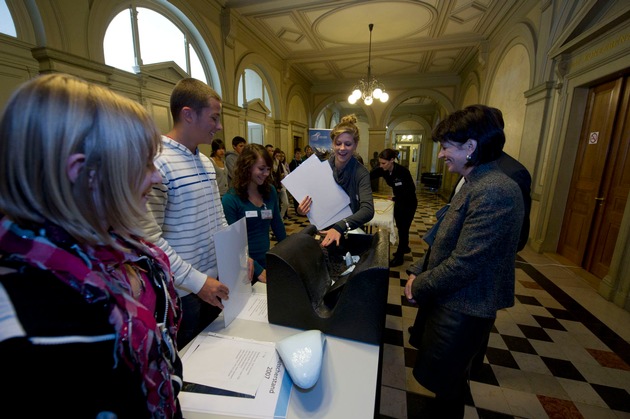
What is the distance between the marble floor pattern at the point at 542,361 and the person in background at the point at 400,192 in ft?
2.70

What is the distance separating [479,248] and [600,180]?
11.5ft

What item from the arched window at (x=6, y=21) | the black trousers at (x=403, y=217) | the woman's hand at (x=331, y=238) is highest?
the arched window at (x=6, y=21)

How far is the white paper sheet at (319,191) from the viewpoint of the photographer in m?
1.47

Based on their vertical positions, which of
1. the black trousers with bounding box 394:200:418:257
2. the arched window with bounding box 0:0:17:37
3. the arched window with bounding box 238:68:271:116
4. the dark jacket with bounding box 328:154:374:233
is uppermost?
the arched window with bounding box 238:68:271:116

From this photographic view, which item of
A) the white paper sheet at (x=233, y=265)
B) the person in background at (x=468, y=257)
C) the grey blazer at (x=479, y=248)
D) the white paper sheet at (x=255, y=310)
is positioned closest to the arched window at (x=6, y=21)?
the white paper sheet at (x=233, y=265)

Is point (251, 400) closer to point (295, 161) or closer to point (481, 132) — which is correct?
point (481, 132)

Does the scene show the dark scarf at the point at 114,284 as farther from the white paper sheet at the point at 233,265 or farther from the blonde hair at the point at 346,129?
Answer: the blonde hair at the point at 346,129

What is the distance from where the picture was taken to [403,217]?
352 centimetres

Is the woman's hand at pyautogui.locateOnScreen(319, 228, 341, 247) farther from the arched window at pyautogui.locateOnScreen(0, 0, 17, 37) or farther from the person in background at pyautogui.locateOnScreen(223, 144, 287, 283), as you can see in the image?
the arched window at pyautogui.locateOnScreen(0, 0, 17, 37)

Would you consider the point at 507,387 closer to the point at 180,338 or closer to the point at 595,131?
the point at 180,338

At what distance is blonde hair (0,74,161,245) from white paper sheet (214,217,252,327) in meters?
0.37

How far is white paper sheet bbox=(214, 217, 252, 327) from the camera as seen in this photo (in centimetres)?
82

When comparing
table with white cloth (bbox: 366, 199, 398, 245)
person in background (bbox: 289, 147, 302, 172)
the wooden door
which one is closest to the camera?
the wooden door

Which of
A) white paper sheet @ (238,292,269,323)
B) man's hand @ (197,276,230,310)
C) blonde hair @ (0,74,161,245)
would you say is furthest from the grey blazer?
blonde hair @ (0,74,161,245)
